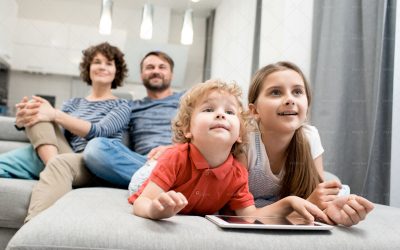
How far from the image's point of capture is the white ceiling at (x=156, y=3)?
10.8ft

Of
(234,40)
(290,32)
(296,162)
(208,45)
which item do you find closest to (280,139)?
(296,162)

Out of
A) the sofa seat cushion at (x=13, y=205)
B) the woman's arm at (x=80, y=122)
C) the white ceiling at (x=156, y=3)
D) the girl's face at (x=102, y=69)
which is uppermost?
the white ceiling at (x=156, y=3)

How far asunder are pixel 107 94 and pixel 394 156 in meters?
1.12

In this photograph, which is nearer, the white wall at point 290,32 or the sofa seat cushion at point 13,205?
the sofa seat cushion at point 13,205

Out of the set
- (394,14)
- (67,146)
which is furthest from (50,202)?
(394,14)

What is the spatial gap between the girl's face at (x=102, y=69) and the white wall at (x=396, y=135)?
1082 millimetres

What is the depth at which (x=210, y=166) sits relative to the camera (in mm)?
801

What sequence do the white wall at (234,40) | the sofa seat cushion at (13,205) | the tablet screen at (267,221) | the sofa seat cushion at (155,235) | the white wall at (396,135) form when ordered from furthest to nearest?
1. the white wall at (234,40)
2. the white wall at (396,135)
3. the sofa seat cushion at (13,205)
4. the tablet screen at (267,221)
5. the sofa seat cushion at (155,235)

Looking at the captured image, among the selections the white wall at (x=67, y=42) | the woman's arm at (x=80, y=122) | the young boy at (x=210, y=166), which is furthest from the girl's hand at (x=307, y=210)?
the white wall at (x=67, y=42)

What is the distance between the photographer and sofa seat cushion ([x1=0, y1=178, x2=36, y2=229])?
1090 millimetres

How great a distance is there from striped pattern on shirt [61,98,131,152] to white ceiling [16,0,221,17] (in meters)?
1.87

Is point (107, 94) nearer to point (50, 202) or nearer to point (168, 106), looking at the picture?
point (168, 106)

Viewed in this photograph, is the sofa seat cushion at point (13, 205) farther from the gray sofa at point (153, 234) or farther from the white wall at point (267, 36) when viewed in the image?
the white wall at point (267, 36)

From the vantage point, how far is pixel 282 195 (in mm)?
1015
